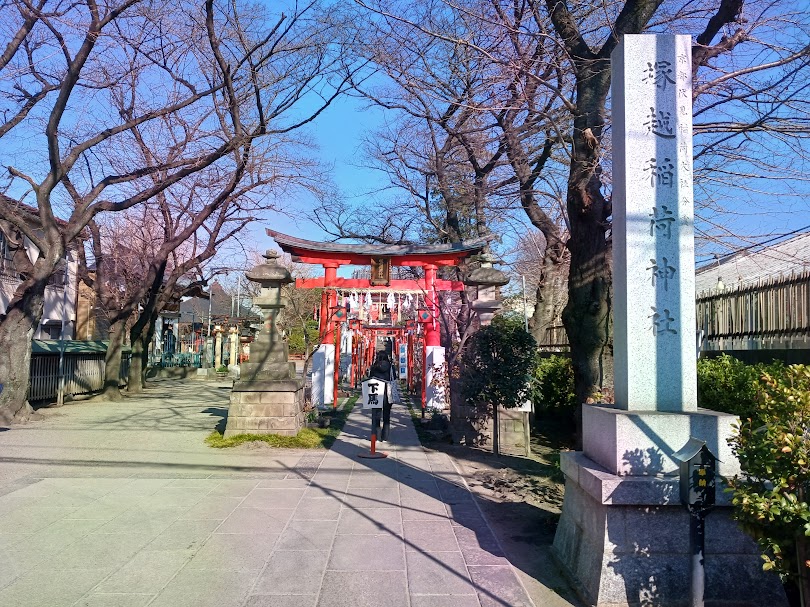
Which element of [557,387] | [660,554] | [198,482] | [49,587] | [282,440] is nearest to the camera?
[660,554]

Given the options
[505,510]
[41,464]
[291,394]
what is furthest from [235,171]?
[505,510]

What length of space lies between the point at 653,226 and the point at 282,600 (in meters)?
3.92

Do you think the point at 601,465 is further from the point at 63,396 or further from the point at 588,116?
the point at 63,396

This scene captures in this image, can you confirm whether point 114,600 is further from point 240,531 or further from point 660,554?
point 660,554

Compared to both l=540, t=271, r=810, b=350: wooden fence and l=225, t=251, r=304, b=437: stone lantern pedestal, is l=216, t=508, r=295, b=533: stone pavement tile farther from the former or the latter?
l=540, t=271, r=810, b=350: wooden fence

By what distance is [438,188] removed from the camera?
17562 mm

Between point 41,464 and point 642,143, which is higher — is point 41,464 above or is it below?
below

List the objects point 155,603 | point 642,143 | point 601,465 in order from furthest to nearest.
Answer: point 642,143, point 601,465, point 155,603

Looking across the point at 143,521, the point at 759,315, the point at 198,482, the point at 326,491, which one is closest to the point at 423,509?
the point at 326,491

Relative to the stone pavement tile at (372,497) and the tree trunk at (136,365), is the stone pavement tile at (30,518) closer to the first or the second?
the stone pavement tile at (372,497)

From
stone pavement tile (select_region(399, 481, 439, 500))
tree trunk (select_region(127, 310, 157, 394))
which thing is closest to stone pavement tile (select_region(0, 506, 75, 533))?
stone pavement tile (select_region(399, 481, 439, 500))

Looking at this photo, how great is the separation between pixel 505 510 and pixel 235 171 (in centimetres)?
1211

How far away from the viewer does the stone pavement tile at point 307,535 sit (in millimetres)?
5190

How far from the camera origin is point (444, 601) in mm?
4125
